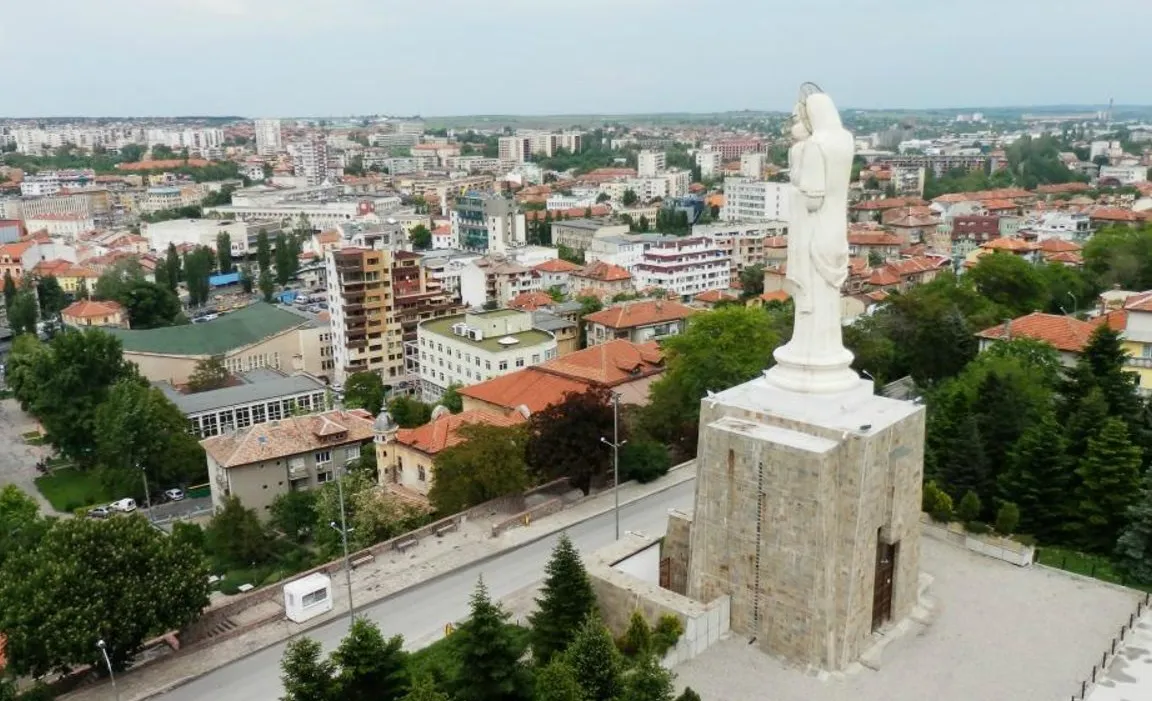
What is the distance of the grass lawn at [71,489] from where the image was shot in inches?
1372

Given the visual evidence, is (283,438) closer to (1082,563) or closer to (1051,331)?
(1082,563)

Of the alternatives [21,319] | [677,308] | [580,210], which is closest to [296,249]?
[21,319]

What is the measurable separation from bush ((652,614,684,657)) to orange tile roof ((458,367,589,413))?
15.9 meters

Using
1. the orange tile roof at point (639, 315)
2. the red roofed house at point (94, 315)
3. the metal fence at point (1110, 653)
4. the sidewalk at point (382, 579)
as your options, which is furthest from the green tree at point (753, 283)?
the metal fence at point (1110, 653)

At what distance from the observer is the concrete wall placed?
14.9 m

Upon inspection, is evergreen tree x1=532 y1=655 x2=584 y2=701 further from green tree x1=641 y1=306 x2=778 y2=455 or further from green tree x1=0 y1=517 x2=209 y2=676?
green tree x1=641 y1=306 x2=778 y2=455

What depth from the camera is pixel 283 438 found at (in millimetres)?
30422

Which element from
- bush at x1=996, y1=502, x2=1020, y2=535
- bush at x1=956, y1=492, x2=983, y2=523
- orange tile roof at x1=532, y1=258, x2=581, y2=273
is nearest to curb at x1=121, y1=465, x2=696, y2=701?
bush at x1=956, y1=492, x2=983, y2=523

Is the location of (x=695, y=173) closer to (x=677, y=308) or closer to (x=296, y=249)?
(x=296, y=249)

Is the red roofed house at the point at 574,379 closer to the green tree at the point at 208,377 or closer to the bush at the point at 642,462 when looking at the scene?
the bush at the point at 642,462

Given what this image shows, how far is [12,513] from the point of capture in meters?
28.8

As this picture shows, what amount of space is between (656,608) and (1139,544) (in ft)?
32.5

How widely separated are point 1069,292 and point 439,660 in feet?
120

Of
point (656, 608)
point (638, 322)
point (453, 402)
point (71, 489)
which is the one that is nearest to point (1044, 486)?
point (656, 608)
